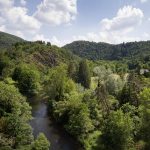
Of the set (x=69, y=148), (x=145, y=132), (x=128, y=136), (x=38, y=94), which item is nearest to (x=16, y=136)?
(x=69, y=148)

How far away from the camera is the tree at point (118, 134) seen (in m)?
58.0

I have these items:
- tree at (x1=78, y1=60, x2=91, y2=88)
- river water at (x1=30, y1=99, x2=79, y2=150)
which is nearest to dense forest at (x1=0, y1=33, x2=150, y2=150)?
river water at (x1=30, y1=99, x2=79, y2=150)

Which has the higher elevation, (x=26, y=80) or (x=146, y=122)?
(x=26, y=80)

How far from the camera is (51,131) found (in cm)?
Result: 7512

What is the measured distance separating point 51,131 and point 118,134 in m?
22.6

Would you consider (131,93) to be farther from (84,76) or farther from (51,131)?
(84,76)

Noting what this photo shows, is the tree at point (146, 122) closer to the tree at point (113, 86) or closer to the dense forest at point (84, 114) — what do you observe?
the dense forest at point (84, 114)

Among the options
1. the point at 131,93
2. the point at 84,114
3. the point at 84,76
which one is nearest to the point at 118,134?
the point at 84,114

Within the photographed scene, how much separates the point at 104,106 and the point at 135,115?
10.7 metres

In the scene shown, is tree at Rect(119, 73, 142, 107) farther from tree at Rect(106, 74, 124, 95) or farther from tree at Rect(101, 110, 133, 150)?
tree at Rect(101, 110, 133, 150)

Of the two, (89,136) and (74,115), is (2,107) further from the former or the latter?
(89,136)

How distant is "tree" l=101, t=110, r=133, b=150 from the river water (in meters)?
8.66

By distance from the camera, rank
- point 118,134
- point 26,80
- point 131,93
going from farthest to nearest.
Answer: point 26,80
point 131,93
point 118,134

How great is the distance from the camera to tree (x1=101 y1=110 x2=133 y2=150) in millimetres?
58000
